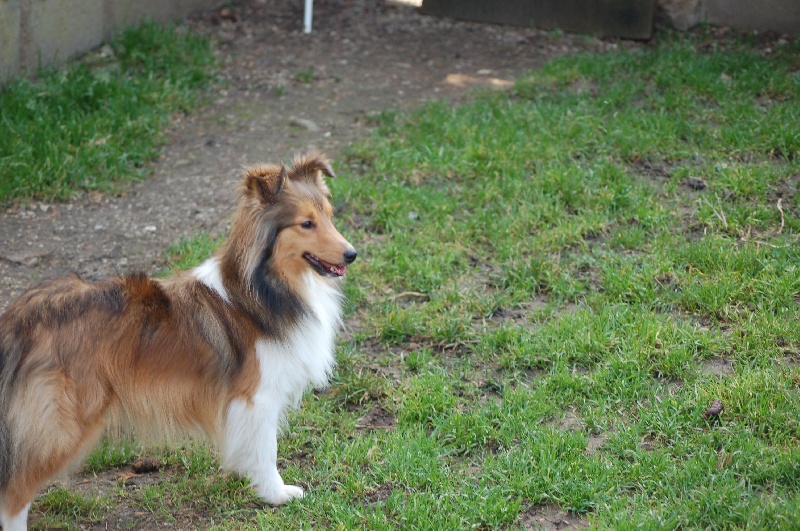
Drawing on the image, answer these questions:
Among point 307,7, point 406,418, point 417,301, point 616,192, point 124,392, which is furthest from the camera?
point 307,7

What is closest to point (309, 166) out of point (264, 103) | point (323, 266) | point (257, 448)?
point (323, 266)

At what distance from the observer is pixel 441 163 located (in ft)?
20.5

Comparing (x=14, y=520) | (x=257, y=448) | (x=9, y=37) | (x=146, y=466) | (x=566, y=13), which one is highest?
(x=566, y=13)

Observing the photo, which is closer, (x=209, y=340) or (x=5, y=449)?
(x=5, y=449)

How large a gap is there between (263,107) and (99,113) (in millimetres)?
1328

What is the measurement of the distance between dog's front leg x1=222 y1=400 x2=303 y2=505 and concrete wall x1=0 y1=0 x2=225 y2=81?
439 centimetres

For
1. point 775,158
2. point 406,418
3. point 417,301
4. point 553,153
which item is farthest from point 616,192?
point 406,418

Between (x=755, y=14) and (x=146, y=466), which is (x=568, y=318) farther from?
(x=755, y=14)

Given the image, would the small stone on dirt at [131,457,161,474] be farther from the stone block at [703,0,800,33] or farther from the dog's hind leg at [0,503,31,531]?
the stone block at [703,0,800,33]

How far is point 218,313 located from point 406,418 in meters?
1.13

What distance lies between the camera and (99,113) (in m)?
6.83

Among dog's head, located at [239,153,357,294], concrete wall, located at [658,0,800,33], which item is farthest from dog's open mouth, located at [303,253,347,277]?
concrete wall, located at [658,0,800,33]

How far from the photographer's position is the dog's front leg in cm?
369

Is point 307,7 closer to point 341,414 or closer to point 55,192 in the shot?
point 55,192
